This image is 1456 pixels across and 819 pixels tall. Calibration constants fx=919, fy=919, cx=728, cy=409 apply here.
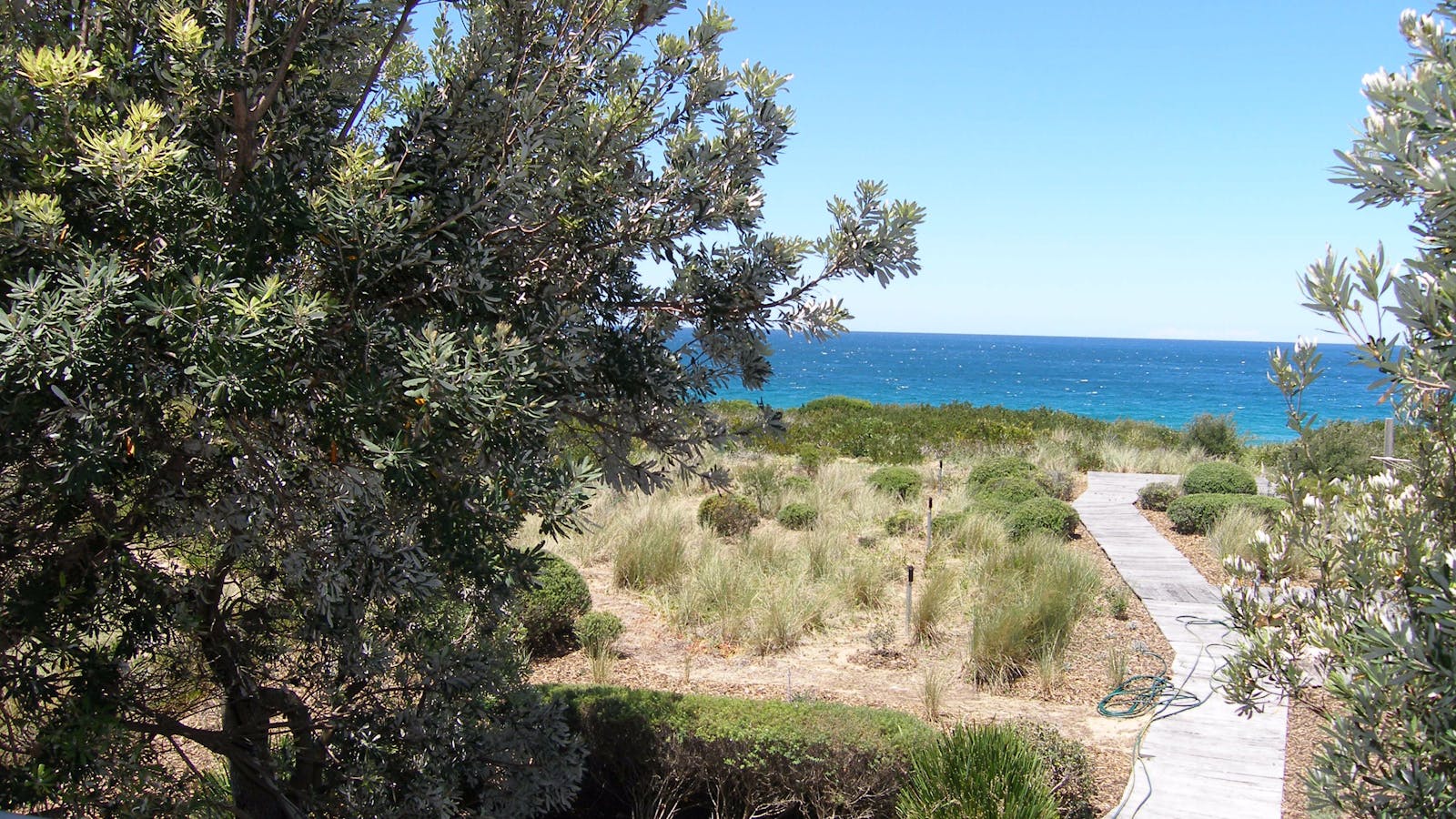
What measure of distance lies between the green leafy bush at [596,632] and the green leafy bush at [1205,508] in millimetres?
9219

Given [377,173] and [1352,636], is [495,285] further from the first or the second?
[1352,636]

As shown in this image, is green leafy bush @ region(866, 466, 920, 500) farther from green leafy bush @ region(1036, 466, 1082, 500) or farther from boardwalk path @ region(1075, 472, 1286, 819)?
boardwalk path @ region(1075, 472, 1286, 819)

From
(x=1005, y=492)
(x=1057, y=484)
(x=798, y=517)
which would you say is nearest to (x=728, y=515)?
(x=798, y=517)

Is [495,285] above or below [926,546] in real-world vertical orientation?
above

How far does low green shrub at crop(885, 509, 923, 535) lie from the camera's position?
12719 millimetres

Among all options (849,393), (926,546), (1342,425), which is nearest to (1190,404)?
(849,393)

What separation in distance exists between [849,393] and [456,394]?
226 feet

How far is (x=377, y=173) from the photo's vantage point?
2504mm

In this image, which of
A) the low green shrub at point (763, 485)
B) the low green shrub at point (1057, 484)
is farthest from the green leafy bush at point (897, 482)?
the low green shrub at point (1057, 484)

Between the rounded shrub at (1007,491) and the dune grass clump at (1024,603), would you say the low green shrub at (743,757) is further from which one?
the rounded shrub at (1007,491)

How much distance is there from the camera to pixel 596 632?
8.05 metres

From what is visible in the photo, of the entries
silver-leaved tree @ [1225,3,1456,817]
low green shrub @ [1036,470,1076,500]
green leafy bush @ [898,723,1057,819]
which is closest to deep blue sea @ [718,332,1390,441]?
low green shrub @ [1036,470,1076,500]

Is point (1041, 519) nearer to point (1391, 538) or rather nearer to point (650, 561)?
point (650, 561)

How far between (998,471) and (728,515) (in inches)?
224
